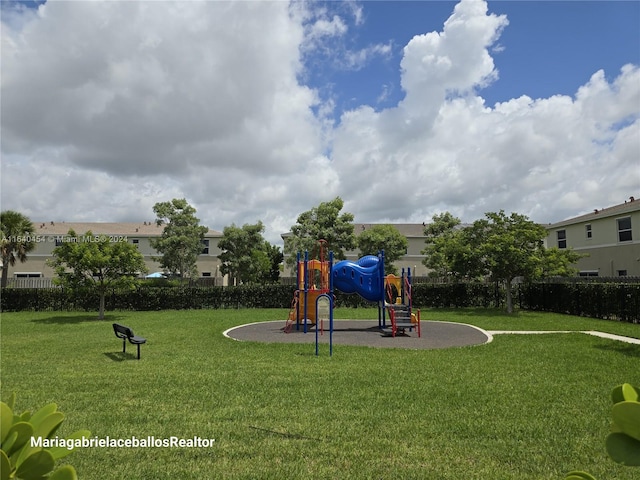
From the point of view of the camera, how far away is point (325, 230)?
33.3 meters

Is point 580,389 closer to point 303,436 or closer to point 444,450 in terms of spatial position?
point 444,450

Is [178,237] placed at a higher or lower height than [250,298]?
higher

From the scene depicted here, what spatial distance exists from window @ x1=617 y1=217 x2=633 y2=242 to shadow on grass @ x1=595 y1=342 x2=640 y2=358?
59.7 feet

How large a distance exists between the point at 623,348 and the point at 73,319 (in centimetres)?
2232

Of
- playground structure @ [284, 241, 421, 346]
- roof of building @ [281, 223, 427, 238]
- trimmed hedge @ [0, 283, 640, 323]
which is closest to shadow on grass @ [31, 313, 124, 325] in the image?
trimmed hedge @ [0, 283, 640, 323]

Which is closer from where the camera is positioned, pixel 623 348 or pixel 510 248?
pixel 623 348

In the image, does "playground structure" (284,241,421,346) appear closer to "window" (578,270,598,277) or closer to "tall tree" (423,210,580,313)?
"tall tree" (423,210,580,313)

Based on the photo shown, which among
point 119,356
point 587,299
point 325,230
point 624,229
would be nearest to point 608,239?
point 624,229

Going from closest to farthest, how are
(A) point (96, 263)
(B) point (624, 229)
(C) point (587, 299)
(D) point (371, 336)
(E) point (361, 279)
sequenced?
1. (D) point (371, 336)
2. (E) point (361, 279)
3. (C) point (587, 299)
4. (A) point (96, 263)
5. (B) point (624, 229)

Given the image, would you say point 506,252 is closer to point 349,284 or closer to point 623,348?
point 349,284

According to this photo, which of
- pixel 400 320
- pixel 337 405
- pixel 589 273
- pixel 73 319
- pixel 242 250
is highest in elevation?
pixel 242 250

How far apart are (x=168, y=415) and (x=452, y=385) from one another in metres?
4.68

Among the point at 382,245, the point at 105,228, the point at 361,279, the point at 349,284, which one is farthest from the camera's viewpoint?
the point at 105,228

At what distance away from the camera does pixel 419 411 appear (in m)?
6.03
